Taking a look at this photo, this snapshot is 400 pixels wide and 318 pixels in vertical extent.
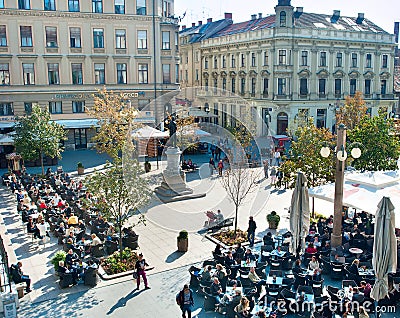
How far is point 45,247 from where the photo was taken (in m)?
19.0

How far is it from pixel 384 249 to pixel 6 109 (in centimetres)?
3581

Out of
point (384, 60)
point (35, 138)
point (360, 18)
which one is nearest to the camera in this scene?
point (35, 138)

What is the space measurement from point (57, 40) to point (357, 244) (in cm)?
3305

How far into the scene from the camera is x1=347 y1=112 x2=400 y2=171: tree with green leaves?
73.9 ft

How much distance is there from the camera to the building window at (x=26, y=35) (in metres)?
39.0

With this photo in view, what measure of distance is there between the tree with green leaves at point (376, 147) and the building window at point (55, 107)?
28.2m

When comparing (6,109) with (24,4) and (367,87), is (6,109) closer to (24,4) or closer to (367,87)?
(24,4)

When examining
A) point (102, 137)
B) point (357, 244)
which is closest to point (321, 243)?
point (357, 244)

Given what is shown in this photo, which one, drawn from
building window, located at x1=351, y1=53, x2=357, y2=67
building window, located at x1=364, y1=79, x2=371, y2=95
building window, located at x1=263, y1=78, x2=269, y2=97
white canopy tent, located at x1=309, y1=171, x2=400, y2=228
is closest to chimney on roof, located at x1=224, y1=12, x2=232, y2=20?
building window, located at x1=263, y1=78, x2=269, y2=97

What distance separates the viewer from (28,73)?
39.7m

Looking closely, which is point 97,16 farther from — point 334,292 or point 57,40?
point 334,292

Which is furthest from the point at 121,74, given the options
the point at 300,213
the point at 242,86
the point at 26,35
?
the point at 300,213

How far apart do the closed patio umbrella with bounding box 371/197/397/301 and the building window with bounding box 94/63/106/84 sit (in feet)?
113

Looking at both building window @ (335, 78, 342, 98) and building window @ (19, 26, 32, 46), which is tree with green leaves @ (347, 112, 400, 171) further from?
building window @ (335, 78, 342, 98)
